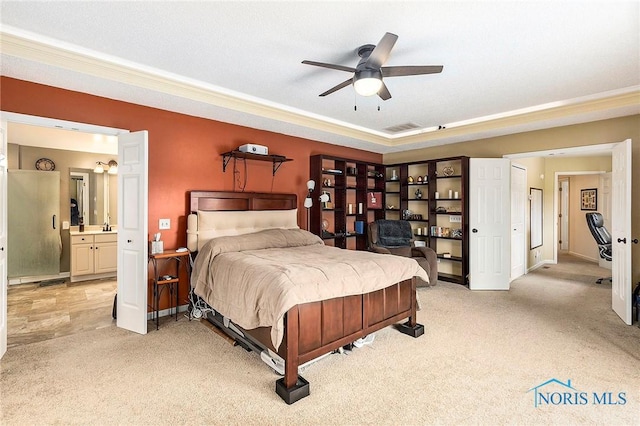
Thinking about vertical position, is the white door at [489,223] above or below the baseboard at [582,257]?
above

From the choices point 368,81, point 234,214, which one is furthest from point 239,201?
point 368,81

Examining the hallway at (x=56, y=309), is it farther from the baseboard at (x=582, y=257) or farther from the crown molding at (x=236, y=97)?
the baseboard at (x=582, y=257)

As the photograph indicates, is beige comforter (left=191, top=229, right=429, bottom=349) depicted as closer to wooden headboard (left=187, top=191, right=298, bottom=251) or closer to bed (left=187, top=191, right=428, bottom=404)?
bed (left=187, top=191, right=428, bottom=404)

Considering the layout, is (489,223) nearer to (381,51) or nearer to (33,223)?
(381,51)

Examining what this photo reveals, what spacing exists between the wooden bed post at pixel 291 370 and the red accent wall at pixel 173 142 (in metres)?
2.42

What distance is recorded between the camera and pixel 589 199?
8.02 m

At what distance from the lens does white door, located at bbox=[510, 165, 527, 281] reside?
5.85 m

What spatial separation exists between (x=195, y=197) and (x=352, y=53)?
2.62 meters

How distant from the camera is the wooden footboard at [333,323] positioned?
Result: 7.55 ft

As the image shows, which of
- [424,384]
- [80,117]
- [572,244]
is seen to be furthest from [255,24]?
[572,244]

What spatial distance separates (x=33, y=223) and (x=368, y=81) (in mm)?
6347

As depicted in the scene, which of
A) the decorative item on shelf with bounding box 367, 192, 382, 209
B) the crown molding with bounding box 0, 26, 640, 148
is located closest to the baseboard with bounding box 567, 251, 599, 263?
the crown molding with bounding box 0, 26, 640, 148

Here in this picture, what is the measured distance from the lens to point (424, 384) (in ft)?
7.91

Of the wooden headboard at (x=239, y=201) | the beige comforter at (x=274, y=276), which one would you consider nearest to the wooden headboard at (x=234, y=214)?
the wooden headboard at (x=239, y=201)
